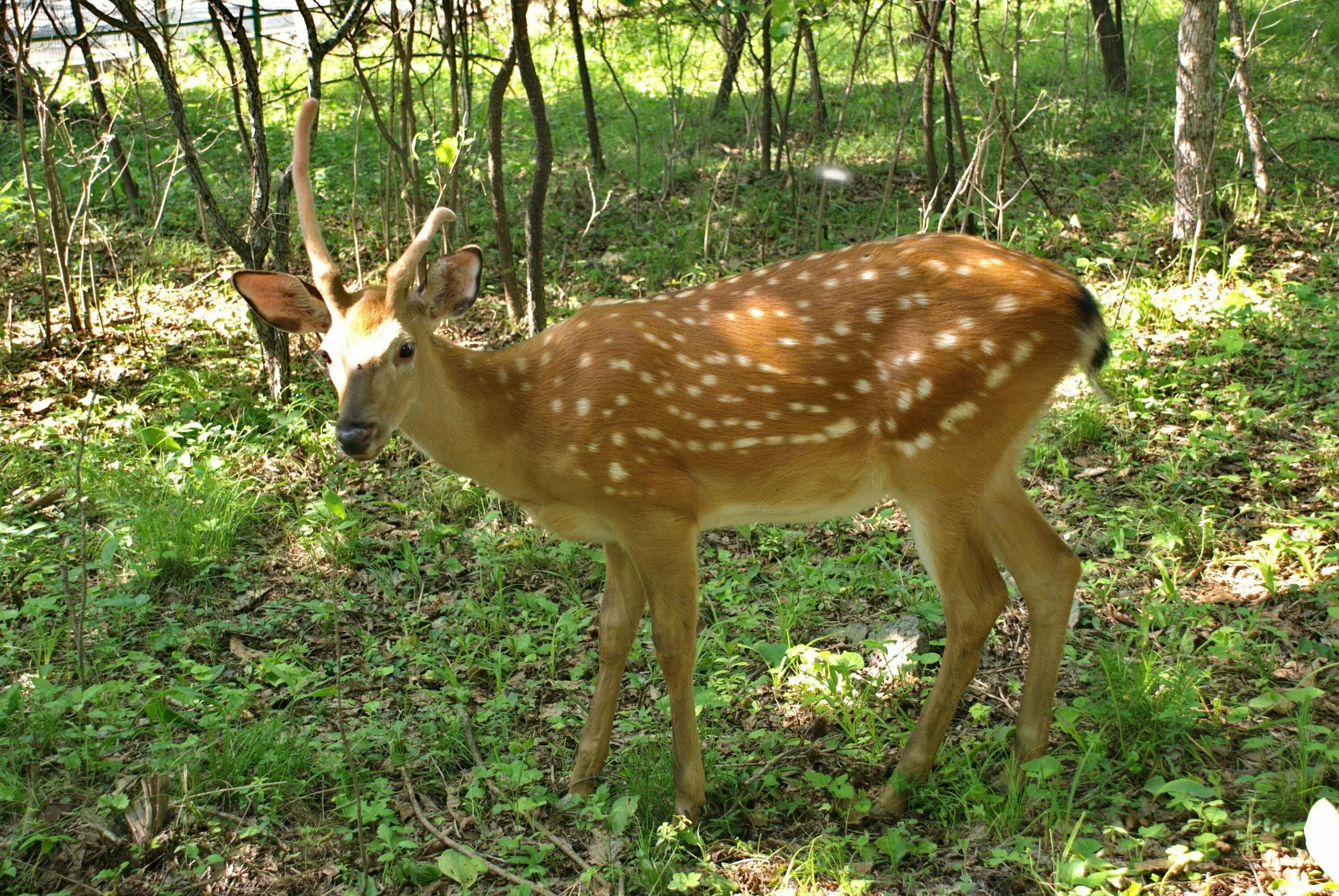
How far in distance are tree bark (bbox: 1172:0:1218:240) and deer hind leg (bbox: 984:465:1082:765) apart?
3.83 metres

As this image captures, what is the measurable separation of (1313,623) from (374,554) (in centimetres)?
409

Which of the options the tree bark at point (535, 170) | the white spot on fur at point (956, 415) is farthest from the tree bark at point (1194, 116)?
the white spot on fur at point (956, 415)

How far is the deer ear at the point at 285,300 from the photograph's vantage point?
3.91 metres

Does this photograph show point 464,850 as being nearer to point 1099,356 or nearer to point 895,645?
point 895,645

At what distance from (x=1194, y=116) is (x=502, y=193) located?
4359 mm

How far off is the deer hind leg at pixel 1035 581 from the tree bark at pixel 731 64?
4.59 meters

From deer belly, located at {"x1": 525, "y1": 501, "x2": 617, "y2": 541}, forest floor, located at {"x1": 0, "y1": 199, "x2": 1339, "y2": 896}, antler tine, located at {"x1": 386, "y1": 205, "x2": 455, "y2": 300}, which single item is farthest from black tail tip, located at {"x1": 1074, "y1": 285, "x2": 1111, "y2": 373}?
antler tine, located at {"x1": 386, "y1": 205, "x2": 455, "y2": 300}

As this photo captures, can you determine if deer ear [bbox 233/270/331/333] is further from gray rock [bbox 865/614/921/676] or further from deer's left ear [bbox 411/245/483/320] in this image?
gray rock [bbox 865/614/921/676]

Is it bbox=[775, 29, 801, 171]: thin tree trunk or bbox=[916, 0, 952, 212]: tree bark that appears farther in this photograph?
bbox=[775, 29, 801, 171]: thin tree trunk

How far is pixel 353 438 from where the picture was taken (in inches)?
141

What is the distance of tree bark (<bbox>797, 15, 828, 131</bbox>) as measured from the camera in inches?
305

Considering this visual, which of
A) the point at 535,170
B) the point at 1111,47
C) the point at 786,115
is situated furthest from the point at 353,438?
the point at 1111,47

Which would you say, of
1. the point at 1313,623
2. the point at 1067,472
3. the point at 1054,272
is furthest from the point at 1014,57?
the point at 1313,623

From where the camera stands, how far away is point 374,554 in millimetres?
5531
